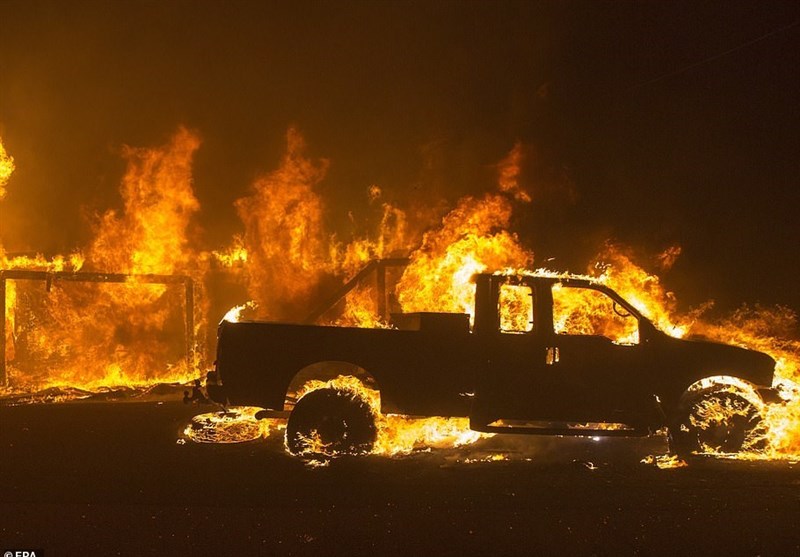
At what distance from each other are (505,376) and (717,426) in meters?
2.44

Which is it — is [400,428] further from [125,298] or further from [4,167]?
[4,167]

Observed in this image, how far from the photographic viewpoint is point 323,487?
18.5 ft

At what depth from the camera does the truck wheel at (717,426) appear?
657 cm

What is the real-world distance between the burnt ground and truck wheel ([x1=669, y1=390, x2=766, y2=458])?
0.21m

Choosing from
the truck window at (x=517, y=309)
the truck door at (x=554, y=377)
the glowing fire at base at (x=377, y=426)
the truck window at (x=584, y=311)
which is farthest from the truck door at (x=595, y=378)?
the glowing fire at base at (x=377, y=426)

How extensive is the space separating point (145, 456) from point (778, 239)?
14.0 m

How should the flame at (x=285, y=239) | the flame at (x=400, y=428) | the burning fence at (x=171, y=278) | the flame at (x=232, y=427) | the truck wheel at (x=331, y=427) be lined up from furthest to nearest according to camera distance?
the flame at (x=285, y=239)
the burning fence at (x=171, y=278)
the flame at (x=232, y=427)
the flame at (x=400, y=428)
the truck wheel at (x=331, y=427)

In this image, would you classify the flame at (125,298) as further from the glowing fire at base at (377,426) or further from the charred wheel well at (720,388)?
the charred wheel well at (720,388)

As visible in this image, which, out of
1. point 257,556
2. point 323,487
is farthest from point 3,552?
point 323,487

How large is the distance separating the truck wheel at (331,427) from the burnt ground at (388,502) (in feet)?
0.60

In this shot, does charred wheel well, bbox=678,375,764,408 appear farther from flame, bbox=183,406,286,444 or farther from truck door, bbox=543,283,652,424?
flame, bbox=183,406,286,444

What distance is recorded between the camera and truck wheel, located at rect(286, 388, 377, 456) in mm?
6508

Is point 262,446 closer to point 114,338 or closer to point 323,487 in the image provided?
point 323,487

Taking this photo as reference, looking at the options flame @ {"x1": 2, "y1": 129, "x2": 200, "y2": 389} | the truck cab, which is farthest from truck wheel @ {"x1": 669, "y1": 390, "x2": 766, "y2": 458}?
flame @ {"x1": 2, "y1": 129, "x2": 200, "y2": 389}
